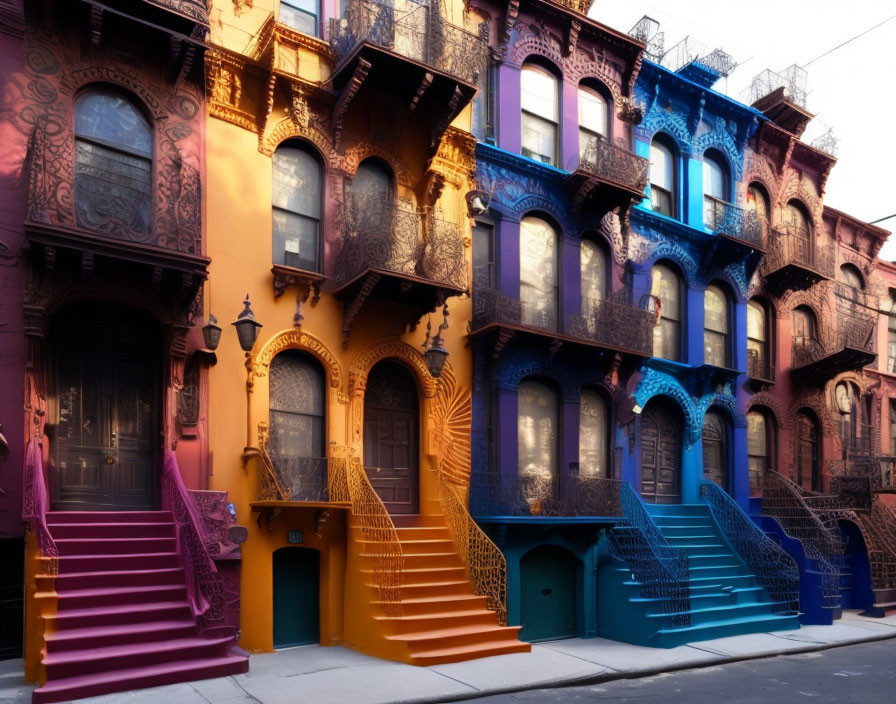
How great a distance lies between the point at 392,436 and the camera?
14.2 meters

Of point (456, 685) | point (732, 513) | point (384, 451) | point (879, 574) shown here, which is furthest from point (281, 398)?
point (879, 574)

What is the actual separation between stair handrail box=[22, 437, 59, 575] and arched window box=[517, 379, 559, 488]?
27.5ft

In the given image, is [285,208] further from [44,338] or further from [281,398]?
[44,338]

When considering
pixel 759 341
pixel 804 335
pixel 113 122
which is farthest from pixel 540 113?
pixel 804 335

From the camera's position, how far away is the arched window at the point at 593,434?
16.7 m

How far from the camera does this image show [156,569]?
34.6 ft

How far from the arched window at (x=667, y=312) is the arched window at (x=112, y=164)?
11.3 meters

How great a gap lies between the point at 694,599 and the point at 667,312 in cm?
676

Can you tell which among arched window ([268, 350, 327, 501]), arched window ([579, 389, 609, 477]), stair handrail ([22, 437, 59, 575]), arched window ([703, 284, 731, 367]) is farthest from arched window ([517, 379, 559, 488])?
stair handrail ([22, 437, 59, 575])

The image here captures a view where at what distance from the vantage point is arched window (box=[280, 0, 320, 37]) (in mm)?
13844

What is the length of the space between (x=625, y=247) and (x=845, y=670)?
9196 millimetres

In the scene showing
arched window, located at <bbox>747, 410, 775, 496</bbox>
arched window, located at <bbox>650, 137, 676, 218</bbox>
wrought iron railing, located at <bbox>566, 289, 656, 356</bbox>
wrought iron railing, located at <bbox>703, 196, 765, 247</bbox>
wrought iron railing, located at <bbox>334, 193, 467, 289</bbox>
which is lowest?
arched window, located at <bbox>747, 410, 775, 496</bbox>

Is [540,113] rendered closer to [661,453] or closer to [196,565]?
[661,453]

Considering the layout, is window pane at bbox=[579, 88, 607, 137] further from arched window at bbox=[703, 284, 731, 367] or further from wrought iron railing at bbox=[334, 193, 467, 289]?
wrought iron railing at bbox=[334, 193, 467, 289]
